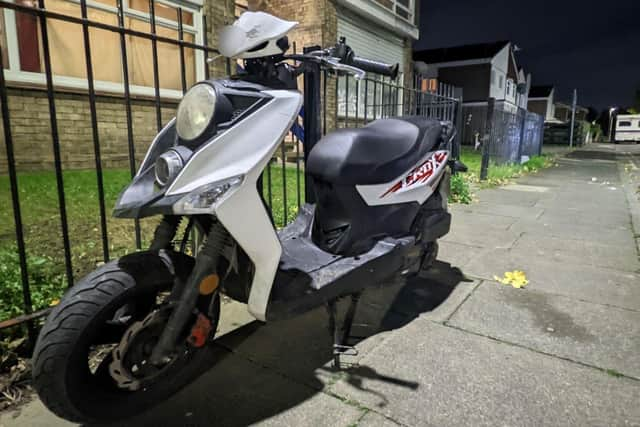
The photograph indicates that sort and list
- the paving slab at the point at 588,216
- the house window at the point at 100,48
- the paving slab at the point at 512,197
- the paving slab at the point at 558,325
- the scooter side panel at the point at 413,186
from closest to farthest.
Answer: the paving slab at the point at 558,325, the scooter side panel at the point at 413,186, the paving slab at the point at 588,216, the house window at the point at 100,48, the paving slab at the point at 512,197

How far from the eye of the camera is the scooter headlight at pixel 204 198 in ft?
4.89

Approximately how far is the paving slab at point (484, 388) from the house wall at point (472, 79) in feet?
88.9

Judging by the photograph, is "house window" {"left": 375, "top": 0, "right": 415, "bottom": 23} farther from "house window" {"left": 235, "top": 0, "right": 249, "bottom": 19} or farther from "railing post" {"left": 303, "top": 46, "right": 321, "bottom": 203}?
"railing post" {"left": 303, "top": 46, "right": 321, "bottom": 203}

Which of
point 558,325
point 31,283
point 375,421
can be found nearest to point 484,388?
point 375,421

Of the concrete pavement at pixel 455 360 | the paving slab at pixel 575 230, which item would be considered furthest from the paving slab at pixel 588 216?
the concrete pavement at pixel 455 360

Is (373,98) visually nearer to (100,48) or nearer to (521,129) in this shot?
(100,48)

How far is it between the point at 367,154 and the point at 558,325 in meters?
1.54

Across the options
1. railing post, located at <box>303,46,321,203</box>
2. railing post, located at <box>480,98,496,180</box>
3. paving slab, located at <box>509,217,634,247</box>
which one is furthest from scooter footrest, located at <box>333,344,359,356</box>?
railing post, located at <box>480,98,496,180</box>

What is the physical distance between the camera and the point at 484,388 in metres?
1.92

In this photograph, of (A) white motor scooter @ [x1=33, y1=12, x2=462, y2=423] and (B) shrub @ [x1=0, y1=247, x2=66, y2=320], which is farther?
(B) shrub @ [x1=0, y1=247, x2=66, y2=320]

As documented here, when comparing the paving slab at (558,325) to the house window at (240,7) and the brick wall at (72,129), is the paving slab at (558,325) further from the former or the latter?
the house window at (240,7)

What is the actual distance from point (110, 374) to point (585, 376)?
2.08 m

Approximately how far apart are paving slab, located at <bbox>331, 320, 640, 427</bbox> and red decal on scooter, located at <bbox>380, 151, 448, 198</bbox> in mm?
860

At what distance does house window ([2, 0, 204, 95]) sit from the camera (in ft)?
19.6
